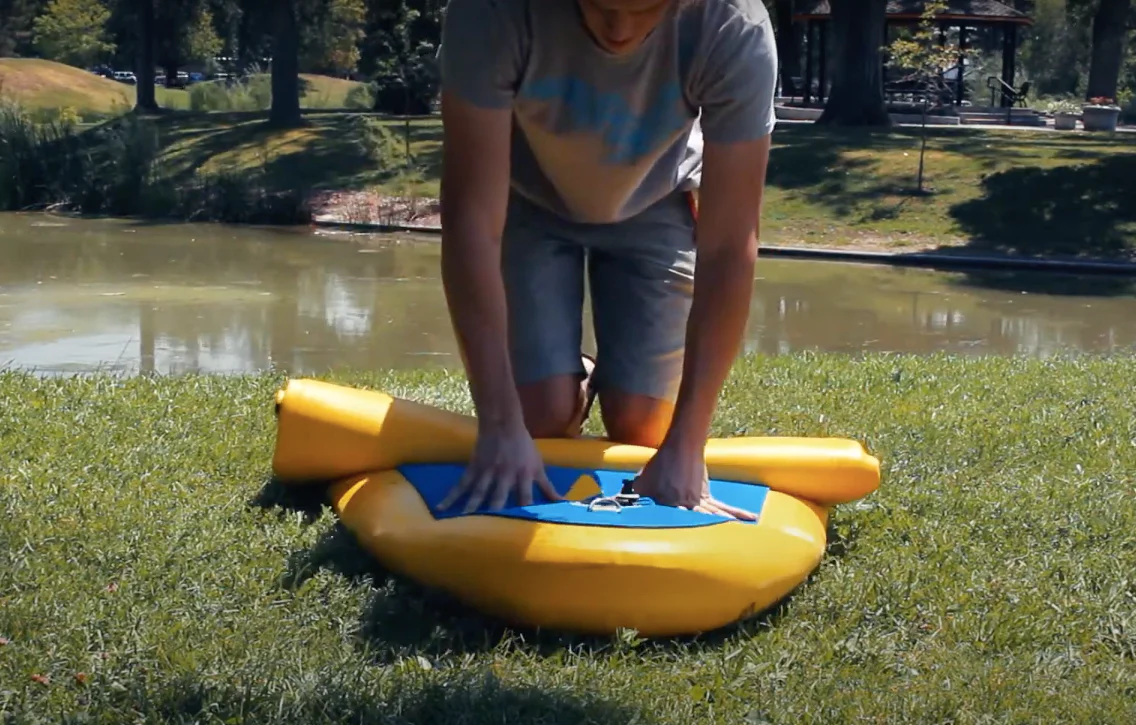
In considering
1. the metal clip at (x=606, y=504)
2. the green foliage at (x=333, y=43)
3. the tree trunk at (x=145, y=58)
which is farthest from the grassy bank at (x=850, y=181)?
the green foliage at (x=333, y=43)

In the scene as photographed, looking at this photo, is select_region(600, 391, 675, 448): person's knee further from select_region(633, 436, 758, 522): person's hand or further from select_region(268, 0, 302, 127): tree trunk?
select_region(268, 0, 302, 127): tree trunk

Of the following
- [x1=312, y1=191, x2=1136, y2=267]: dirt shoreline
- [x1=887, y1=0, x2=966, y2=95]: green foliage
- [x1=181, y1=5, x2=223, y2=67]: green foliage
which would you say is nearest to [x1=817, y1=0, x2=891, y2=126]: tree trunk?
[x1=887, y1=0, x2=966, y2=95]: green foliage

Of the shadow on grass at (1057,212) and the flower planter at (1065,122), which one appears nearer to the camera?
the shadow on grass at (1057,212)

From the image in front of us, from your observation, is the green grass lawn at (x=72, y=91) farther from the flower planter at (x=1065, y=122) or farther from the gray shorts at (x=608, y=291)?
the gray shorts at (x=608, y=291)

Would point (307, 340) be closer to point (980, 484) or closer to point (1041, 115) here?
point (980, 484)

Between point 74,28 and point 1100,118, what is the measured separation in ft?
161

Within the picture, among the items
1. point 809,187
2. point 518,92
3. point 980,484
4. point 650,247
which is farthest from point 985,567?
point 809,187

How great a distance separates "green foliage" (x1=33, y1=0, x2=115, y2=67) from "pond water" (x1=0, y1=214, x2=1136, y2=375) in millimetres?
50358

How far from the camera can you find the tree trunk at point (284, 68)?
95.5 feet

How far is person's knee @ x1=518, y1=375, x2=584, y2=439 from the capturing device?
172 inches

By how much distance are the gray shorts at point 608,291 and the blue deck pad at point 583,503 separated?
0.40 metres

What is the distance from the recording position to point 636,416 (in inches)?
178

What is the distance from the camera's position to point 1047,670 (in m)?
3.38

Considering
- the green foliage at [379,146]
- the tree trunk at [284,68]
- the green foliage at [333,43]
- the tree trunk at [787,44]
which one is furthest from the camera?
the green foliage at [333,43]
